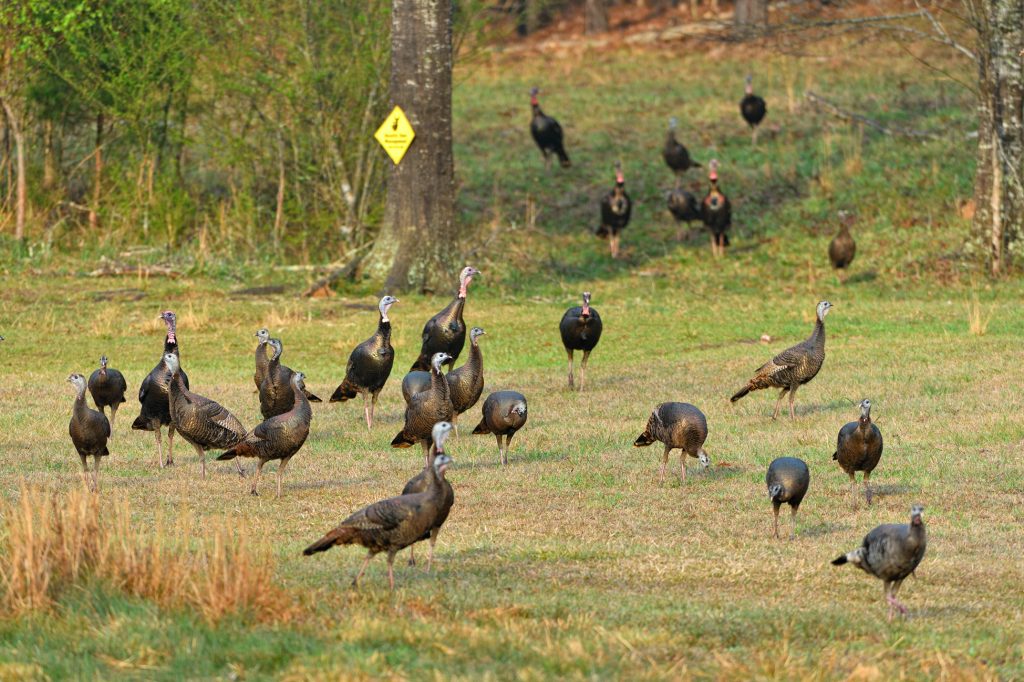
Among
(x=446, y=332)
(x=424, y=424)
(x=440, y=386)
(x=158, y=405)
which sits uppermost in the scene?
(x=446, y=332)

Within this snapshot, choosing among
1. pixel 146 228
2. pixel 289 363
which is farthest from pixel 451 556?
pixel 146 228

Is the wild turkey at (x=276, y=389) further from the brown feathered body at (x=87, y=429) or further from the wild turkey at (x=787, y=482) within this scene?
the wild turkey at (x=787, y=482)

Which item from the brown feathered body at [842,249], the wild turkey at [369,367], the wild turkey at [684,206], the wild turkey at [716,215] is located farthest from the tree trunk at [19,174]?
the brown feathered body at [842,249]

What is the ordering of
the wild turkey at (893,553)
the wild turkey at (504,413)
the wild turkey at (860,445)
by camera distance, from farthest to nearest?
the wild turkey at (504,413) → the wild turkey at (860,445) → the wild turkey at (893,553)

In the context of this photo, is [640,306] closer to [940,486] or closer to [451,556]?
[940,486]

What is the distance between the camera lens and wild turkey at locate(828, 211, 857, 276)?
29.2 m

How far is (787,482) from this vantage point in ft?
39.2

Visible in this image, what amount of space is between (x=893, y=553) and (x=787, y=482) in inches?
91.2

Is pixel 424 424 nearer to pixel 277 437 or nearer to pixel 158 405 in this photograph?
pixel 277 437

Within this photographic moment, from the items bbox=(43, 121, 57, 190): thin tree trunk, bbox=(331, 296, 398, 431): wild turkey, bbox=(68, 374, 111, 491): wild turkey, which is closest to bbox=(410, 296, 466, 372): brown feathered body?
bbox=(331, 296, 398, 431): wild turkey

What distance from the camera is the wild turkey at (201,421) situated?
14.0 meters

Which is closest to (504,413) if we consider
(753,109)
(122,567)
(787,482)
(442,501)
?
(787,482)

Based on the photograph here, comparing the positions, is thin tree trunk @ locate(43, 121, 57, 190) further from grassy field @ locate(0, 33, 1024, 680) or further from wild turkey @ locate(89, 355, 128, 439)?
wild turkey @ locate(89, 355, 128, 439)

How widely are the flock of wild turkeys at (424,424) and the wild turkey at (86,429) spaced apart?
0.01m
